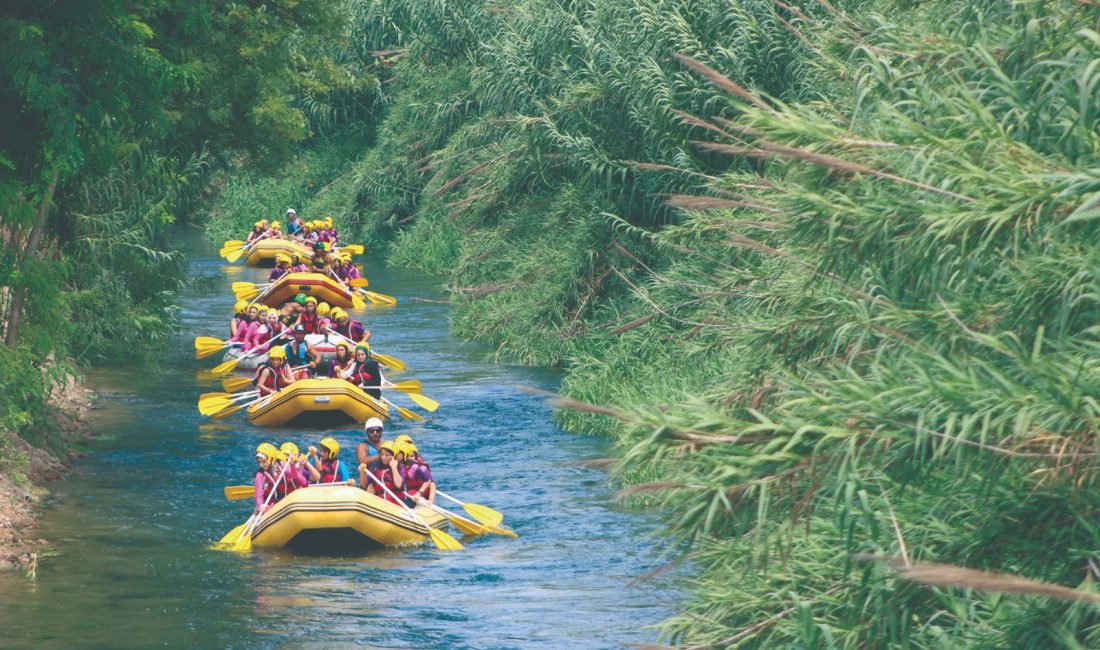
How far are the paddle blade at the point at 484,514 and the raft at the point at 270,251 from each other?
64.4ft

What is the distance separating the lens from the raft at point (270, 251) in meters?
33.8

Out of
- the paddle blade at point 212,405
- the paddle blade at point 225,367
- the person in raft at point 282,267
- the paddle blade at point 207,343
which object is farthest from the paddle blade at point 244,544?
the person in raft at point 282,267

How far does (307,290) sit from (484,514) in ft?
48.1

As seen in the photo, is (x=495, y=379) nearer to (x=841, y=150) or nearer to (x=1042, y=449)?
(x=841, y=150)

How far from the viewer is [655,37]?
18578mm

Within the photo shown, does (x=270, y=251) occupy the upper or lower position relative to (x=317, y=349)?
lower

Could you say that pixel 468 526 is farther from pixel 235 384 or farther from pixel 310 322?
pixel 310 322

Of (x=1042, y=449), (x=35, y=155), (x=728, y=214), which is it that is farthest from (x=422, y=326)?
(x=1042, y=449)

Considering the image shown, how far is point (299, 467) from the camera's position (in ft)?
48.2

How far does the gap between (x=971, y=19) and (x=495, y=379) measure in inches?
521

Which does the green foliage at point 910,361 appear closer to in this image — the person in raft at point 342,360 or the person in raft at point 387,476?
the person in raft at point 387,476

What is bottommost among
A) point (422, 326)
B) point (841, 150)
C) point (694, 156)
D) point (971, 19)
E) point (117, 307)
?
point (422, 326)

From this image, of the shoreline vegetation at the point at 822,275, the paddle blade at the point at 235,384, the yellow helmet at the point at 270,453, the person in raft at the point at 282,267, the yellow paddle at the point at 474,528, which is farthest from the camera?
the person in raft at the point at 282,267

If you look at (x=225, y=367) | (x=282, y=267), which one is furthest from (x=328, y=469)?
(x=282, y=267)
